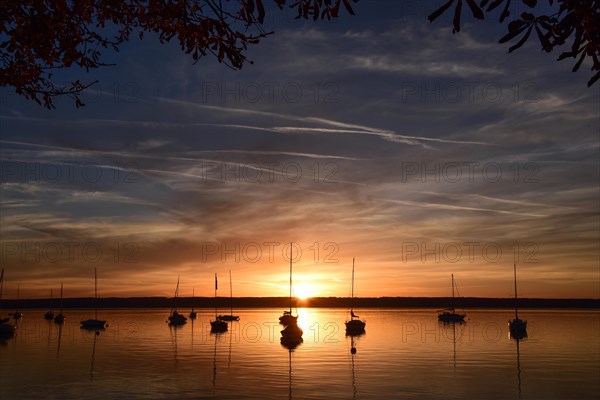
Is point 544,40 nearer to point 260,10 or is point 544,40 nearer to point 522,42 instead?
point 522,42

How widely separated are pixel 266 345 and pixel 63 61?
11233 centimetres

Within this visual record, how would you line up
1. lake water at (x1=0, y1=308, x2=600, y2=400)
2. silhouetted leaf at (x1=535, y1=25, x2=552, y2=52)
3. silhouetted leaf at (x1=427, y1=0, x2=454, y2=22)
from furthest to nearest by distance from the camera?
1. lake water at (x1=0, y1=308, x2=600, y2=400)
2. silhouetted leaf at (x1=535, y1=25, x2=552, y2=52)
3. silhouetted leaf at (x1=427, y1=0, x2=454, y2=22)

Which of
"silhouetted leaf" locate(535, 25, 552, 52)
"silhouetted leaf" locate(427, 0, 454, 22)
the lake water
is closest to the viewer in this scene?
"silhouetted leaf" locate(427, 0, 454, 22)

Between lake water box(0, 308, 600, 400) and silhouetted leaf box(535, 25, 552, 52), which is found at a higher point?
silhouetted leaf box(535, 25, 552, 52)

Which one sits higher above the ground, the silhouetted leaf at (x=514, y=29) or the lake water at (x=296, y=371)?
the silhouetted leaf at (x=514, y=29)

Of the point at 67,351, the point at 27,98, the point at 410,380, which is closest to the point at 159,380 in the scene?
the point at 410,380

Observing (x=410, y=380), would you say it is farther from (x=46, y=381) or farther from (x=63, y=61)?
(x=63, y=61)

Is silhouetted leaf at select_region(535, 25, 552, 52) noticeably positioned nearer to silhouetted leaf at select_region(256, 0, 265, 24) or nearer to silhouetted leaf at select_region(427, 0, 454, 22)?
silhouetted leaf at select_region(427, 0, 454, 22)

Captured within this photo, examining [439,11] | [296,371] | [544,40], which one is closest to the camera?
[439,11]

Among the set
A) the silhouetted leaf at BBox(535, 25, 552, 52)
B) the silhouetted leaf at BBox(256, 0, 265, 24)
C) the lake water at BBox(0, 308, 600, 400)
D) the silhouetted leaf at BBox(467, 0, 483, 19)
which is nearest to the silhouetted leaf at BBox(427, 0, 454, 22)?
the silhouetted leaf at BBox(467, 0, 483, 19)

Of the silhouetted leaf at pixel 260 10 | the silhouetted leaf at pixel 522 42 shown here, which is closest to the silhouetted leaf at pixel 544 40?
the silhouetted leaf at pixel 522 42

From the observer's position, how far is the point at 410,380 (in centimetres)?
6719

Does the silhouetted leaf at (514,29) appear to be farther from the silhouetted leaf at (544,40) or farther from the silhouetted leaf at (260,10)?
the silhouetted leaf at (260,10)

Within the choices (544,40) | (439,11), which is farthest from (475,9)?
(544,40)
